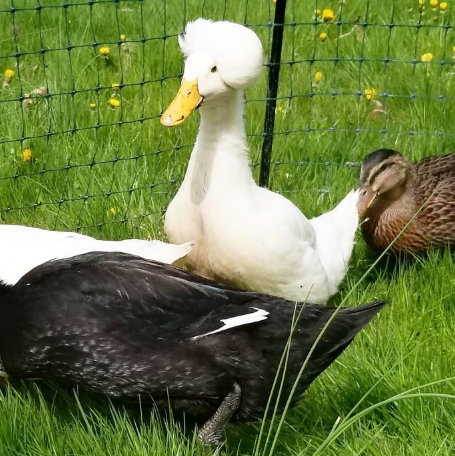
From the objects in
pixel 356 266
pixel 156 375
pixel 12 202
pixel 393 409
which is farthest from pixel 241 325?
pixel 12 202

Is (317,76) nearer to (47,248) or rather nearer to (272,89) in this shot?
(272,89)

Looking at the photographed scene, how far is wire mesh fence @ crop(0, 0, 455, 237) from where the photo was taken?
3984mm

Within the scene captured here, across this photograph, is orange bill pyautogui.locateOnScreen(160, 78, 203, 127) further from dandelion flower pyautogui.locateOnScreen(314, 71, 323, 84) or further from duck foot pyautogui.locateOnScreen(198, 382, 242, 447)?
dandelion flower pyautogui.locateOnScreen(314, 71, 323, 84)

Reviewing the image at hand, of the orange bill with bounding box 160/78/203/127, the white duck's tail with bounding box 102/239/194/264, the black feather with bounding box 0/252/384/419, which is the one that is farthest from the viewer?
the white duck's tail with bounding box 102/239/194/264

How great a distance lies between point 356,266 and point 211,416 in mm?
1395

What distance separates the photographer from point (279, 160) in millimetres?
4285

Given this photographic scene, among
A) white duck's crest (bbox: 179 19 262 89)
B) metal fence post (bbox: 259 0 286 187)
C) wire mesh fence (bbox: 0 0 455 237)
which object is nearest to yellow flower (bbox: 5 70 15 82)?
wire mesh fence (bbox: 0 0 455 237)

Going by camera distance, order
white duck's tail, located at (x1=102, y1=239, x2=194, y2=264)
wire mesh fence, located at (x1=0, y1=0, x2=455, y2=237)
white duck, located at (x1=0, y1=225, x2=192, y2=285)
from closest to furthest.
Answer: white duck, located at (x1=0, y1=225, x2=192, y2=285) → white duck's tail, located at (x1=102, y1=239, x2=194, y2=264) → wire mesh fence, located at (x1=0, y1=0, x2=455, y2=237)

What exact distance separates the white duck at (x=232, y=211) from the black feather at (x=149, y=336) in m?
0.48

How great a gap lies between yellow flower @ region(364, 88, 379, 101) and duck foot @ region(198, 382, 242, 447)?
2.31 metres

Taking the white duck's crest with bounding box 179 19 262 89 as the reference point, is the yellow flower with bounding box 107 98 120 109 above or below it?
below

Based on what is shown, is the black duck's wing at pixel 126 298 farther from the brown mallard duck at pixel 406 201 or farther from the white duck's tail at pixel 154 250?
the brown mallard duck at pixel 406 201

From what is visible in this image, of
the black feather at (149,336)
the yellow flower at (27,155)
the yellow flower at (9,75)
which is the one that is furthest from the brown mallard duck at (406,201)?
the yellow flower at (9,75)

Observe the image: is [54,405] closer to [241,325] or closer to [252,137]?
[241,325]
